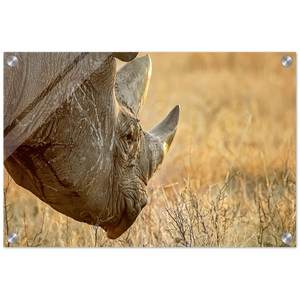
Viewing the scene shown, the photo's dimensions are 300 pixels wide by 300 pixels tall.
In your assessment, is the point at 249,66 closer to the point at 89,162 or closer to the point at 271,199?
the point at 271,199

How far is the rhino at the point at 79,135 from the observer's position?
9.52ft

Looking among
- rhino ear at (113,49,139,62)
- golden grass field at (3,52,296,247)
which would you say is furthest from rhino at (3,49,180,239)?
golden grass field at (3,52,296,247)

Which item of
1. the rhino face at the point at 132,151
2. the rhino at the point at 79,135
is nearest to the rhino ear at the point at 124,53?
the rhino at the point at 79,135

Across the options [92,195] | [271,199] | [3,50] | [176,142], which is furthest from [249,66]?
[3,50]

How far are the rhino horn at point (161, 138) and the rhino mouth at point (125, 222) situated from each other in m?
0.36

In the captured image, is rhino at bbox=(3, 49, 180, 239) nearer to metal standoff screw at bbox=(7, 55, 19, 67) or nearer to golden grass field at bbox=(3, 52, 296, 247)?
metal standoff screw at bbox=(7, 55, 19, 67)

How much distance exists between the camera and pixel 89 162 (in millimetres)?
3287

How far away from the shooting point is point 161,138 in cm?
415

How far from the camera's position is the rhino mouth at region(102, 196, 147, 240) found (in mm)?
3719

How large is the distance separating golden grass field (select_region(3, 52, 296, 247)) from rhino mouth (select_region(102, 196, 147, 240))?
0.52ft

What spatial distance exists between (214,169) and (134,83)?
333cm

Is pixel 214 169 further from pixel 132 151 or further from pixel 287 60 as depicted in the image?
pixel 287 60
